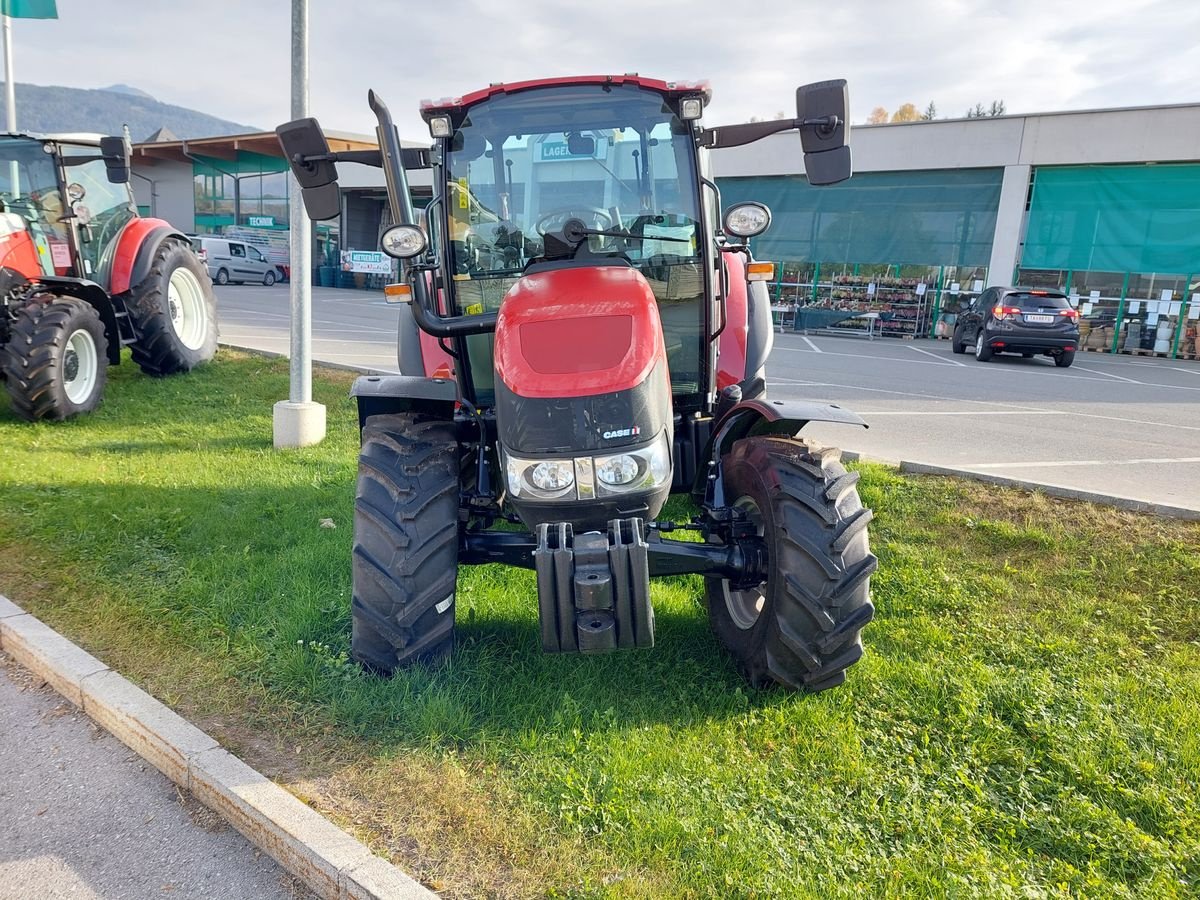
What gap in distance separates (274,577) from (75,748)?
1363 millimetres

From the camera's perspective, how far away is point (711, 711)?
3500 millimetres

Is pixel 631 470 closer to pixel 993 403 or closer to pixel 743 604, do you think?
pixel 743 604

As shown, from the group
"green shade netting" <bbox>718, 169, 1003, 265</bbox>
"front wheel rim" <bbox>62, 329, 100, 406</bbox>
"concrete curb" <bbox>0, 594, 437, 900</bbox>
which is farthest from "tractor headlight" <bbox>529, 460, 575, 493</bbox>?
"green shade netting" <bbox>718, 169, 1003, 265</bbox>

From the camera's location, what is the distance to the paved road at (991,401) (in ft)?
23.2

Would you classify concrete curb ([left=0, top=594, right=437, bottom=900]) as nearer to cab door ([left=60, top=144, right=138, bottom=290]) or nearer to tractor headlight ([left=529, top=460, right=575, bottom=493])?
tractor headlight ([left=529, top=460, right=575, bottom=493])

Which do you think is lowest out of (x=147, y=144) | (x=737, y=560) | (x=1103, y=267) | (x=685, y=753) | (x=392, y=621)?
(x=685, y=753)

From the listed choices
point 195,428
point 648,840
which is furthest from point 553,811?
point 195,428

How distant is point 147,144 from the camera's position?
128 ft

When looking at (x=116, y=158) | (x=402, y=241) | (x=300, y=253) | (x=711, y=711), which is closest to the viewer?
(x=711, y=711)

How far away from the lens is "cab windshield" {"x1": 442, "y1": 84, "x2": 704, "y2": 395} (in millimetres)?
4055

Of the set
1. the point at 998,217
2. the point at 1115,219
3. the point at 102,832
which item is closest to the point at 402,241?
the point at 102,832

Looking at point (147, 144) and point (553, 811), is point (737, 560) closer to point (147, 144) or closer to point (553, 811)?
point (553, 811)

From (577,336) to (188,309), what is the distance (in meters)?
9.56

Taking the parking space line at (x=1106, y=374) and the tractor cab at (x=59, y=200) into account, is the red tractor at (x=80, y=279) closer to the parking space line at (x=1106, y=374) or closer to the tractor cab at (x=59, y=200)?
the tractor cab at (x=59, y=200)
